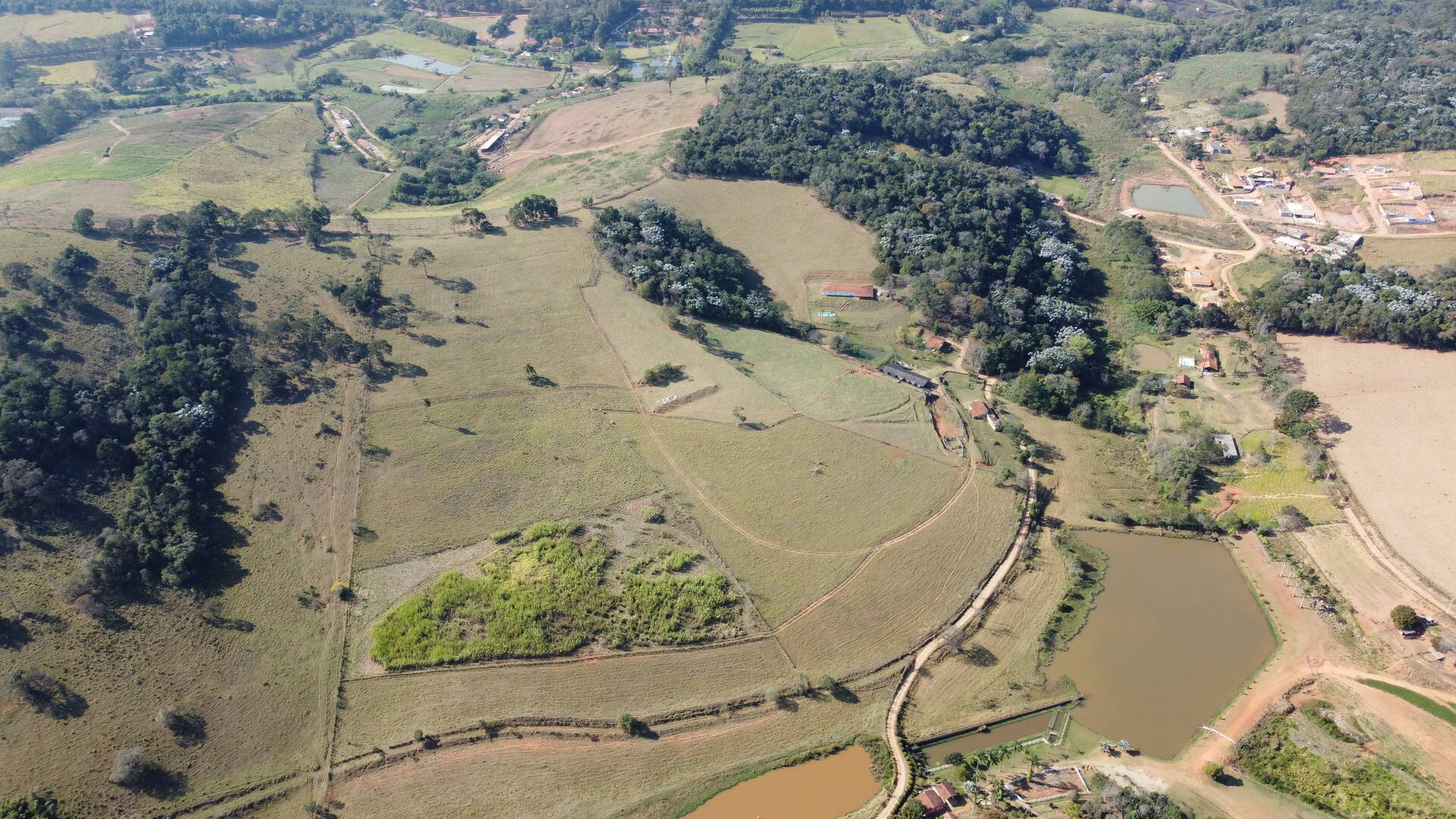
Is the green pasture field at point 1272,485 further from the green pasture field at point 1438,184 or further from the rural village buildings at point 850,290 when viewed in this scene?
the green pasture field at point 1438,184

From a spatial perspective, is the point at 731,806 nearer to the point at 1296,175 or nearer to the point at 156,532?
the point at 156,532

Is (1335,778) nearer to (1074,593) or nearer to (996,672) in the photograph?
(1074,593)

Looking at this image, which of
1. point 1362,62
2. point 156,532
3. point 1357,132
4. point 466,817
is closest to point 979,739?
point 466,817

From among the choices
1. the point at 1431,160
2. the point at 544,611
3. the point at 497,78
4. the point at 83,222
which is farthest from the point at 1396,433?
the point at 497,78

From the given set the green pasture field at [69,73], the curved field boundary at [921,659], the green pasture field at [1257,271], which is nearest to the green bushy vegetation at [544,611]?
the curved field boundary at [921,659]

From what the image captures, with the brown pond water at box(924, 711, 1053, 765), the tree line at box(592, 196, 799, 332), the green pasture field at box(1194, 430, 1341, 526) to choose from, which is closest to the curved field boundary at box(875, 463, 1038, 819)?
the brown pond water at box(924, 711, 1053, 765)

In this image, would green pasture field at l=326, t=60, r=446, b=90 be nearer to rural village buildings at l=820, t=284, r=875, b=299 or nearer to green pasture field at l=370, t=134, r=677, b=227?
green pasture field at l=370, t=134, r=677, b=227

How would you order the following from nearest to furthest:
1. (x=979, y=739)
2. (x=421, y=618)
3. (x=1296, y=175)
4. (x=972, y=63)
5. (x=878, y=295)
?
(x=979, y=739)
(x=421, y=618)
(x=878, y=295)
(x=1296, y=175)
(x=972, y=63)
